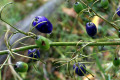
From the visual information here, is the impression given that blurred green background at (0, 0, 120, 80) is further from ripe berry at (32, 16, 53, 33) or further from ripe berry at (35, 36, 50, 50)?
ripe berry at (35, 36, 50, 50)

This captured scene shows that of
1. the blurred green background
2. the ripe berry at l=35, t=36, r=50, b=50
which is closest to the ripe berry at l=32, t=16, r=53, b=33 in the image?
the ripe berry at l=35, t=36, r=50, b=50

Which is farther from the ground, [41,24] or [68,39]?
[41,24]

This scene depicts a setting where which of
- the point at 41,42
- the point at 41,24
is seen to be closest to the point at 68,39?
the point at 41,24

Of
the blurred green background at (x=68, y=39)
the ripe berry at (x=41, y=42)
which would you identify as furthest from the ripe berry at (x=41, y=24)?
the blurred green background at (x=68, y=39)

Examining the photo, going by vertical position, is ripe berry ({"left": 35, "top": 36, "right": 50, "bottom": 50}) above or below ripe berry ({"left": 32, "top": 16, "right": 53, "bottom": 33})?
below

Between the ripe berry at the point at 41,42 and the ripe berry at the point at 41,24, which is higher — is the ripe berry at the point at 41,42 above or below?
below

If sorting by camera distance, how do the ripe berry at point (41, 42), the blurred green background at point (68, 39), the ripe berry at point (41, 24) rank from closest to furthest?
1. the ripe berry at point (41, 42)
2. the ripe berry at point (41, 24)
3. the blurred green background at point (68, 39)

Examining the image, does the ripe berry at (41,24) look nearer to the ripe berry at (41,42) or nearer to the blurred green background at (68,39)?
the ripe berry at (41,42)

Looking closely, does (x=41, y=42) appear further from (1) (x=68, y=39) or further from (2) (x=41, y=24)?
(1) (x=68, y=39)

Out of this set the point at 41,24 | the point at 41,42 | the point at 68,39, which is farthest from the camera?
the point at 68,39

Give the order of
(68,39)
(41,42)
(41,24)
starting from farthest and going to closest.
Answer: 1. (68,39)
2. (41,24)
3. (41,42)

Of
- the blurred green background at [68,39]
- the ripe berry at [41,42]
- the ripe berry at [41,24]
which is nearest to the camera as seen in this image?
the ripe berry at [41,42]
